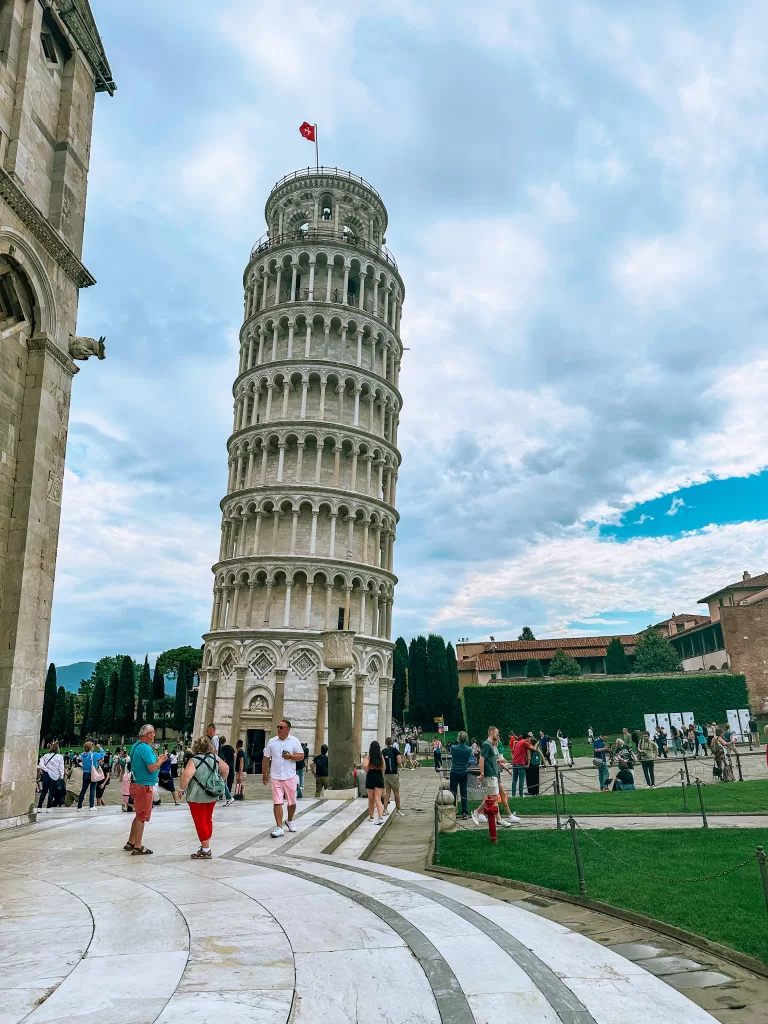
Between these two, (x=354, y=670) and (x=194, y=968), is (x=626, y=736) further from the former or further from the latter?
(x=194, y=968)

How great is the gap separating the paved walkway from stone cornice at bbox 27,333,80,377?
11042mm

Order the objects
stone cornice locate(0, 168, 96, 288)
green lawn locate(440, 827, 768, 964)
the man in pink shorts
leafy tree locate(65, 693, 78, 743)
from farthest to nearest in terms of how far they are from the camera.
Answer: leafy tree locate(65, 693, 78, 743) < stone cornice locate(0, 168, 96, 288) < the man in pink shorts < green lawn locate(440, 827, 768, 964)

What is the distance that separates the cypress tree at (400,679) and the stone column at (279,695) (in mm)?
39499

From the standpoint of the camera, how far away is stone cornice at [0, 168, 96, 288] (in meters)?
14.4

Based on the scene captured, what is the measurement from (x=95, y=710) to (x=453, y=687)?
4152 centimetres

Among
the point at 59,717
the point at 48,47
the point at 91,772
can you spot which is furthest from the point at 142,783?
the point at 59,717

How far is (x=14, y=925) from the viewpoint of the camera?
6.10m

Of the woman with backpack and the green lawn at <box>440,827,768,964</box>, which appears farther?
the woman with backpack

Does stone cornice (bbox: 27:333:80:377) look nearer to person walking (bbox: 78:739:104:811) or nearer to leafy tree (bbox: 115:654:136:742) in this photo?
person walking (bbox: 78:739:104:811)

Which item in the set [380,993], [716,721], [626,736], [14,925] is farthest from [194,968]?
[716,721]

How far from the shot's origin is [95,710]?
263 feet

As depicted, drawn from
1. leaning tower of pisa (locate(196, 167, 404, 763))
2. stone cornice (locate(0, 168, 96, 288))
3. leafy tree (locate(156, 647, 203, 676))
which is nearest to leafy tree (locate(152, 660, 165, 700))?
leafy tree (locate(156, 647, 203, 676))

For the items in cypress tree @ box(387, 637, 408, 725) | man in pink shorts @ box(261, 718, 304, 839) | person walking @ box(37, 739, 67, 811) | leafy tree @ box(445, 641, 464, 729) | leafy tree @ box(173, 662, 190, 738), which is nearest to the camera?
man in pink shorts @ box(261, 718, 304, 839)

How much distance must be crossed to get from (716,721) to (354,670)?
1079 inches
